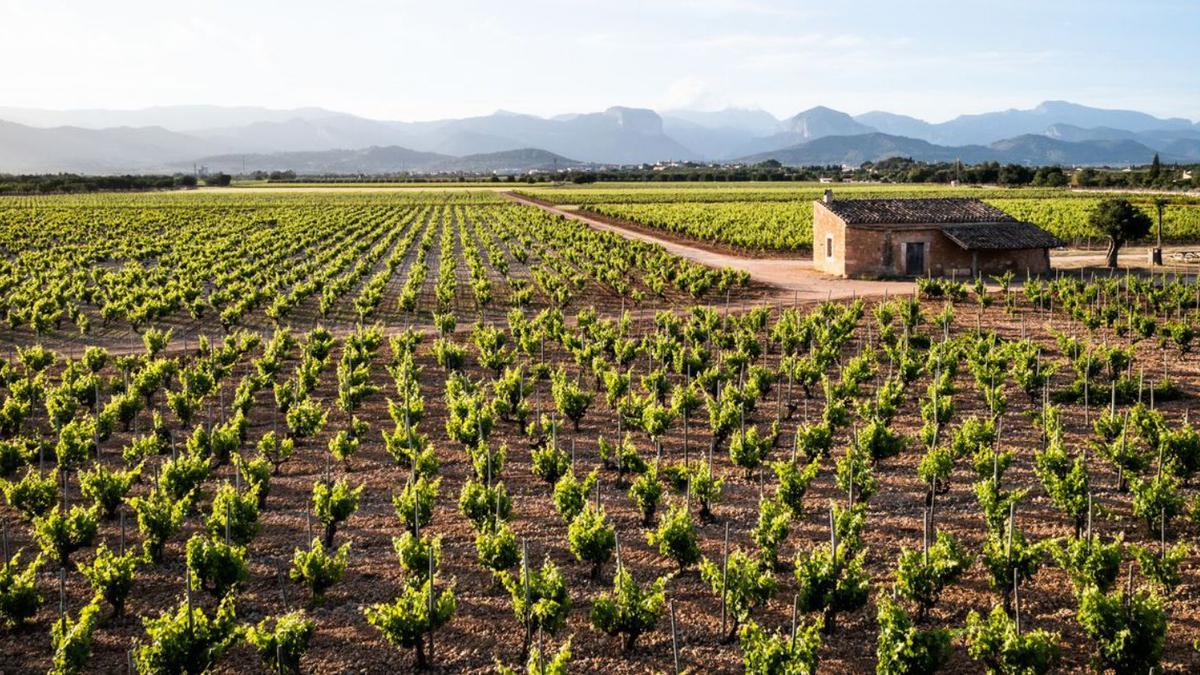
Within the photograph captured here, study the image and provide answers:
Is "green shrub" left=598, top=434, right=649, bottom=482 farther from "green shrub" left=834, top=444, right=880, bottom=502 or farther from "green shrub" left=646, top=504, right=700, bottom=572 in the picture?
"green shrub" left=834, top=444, right=880, bottom=502

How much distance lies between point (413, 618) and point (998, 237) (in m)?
38.9

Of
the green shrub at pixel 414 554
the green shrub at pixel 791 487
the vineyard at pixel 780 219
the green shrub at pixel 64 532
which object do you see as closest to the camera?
the green shrub at pixel 414 554

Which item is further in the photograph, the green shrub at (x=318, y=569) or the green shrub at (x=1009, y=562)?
the green shrub at (x=318, y=569)

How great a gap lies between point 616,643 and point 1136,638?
5702 mm

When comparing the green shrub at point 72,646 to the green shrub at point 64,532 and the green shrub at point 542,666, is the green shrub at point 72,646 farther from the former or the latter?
the green shrub at point 542,666

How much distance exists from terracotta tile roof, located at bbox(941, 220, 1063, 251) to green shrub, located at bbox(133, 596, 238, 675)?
3811 centimetres

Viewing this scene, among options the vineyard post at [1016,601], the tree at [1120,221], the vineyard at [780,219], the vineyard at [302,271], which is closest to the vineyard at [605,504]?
the vineyard post at [1016,601]

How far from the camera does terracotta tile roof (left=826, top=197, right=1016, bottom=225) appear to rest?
4259 centimetres

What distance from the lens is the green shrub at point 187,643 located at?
941 cm

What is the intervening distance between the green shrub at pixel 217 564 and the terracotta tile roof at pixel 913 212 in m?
35.8

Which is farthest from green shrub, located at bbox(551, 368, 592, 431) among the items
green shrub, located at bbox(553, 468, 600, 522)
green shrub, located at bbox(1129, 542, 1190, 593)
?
green shrub, located at bbox(1129, 542, 1190, 593)

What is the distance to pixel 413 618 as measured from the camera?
1025cm

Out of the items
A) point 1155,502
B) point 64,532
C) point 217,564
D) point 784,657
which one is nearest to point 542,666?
point 784,657

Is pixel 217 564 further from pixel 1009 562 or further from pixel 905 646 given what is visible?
pixel 1009 562
